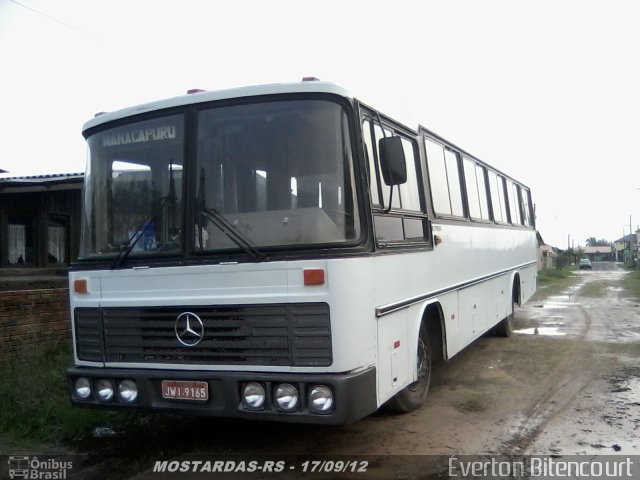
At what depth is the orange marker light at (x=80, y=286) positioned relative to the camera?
5.17 meters

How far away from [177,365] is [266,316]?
2.78 ft

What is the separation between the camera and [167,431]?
20.0 feet

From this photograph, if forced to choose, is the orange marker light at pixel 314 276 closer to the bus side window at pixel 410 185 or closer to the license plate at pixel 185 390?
the license plate at pixel 185 390

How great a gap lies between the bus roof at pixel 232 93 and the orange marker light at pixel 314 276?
1.32m

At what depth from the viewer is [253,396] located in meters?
4.45

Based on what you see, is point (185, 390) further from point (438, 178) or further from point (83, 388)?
point (438, 178)

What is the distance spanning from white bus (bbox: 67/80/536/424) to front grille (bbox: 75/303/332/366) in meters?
0.01

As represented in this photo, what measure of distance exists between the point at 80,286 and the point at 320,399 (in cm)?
230

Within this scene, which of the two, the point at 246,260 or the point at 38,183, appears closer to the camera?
the point at 246,260

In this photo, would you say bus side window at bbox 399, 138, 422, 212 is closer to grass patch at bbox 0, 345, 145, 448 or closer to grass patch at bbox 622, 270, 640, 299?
grass patch at bbox 0, 345, 145, 448

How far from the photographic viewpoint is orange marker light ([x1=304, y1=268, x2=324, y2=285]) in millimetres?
4312

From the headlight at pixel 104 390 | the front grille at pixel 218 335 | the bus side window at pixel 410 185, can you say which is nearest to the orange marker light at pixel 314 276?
the front grille at pixel 218 335

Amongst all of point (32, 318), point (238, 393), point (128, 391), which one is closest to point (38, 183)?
point (32, 318)

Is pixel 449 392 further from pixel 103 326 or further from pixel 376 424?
pixel 103 326
